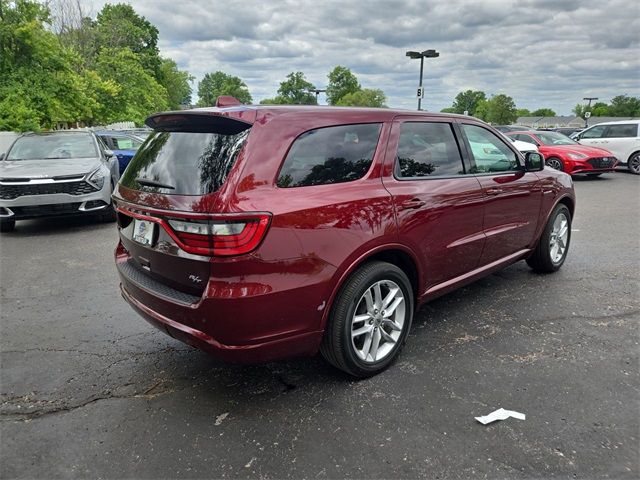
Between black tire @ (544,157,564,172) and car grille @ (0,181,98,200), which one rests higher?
black tire @ (544,157,564,172)

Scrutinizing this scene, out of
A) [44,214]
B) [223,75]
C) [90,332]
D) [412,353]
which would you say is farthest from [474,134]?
[223,75]

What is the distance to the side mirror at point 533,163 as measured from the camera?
4.39 metres

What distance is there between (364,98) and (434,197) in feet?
297

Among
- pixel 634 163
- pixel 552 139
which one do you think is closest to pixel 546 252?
pixel 552 139

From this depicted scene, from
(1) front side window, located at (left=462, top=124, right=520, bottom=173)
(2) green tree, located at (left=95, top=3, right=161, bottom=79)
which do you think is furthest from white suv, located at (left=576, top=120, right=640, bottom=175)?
(2) green tree, located at (left=95, top=3, right=161, bottom=79)

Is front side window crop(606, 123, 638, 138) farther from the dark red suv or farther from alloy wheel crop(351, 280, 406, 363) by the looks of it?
alloy wheel crop(351, 280, 406, 363)

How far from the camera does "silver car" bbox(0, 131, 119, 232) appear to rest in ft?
23.2

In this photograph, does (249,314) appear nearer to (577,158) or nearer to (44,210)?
(44,210)

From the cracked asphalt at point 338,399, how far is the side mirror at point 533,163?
1195mm

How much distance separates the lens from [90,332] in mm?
3816

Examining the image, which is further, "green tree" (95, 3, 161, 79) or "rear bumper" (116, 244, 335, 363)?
"green tree" (95, 3, 161, 79)

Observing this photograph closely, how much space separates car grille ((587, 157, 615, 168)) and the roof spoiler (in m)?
13.9

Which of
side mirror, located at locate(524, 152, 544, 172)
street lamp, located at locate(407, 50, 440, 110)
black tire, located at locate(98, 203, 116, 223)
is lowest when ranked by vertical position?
black tire, located at locate(98, 203, 116, 223)

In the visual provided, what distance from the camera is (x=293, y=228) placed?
2.50 meters
